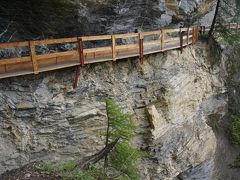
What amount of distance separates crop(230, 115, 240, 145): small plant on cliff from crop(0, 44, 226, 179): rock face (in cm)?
170

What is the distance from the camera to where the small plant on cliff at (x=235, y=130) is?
65.5 feet

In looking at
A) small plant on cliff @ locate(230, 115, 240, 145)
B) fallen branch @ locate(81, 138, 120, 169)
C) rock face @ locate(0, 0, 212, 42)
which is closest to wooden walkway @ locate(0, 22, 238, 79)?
rock face @ locate(0, 0, 212, 42)

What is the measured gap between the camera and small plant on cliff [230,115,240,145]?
20.0 meters

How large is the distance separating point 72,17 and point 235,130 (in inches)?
538

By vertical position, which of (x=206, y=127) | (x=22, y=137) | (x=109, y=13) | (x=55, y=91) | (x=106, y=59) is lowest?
(x=206, y=127)

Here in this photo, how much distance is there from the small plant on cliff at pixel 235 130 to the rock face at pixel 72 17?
8.99 m

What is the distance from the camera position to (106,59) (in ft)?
39.6

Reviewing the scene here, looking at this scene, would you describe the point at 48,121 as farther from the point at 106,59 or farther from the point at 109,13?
the point at 109,13

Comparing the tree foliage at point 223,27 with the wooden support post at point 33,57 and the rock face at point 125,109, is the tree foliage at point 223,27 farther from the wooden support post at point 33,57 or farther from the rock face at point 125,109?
the wooden support post at point 33,57

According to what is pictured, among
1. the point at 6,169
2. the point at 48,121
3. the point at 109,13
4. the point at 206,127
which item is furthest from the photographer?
the point at 206,127

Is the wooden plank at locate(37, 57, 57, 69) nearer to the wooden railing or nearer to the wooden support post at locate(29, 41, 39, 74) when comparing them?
the wooden railing

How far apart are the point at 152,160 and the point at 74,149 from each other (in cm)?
433

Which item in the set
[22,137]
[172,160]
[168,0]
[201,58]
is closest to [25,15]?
[22,137]

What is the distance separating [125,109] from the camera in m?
13.5
